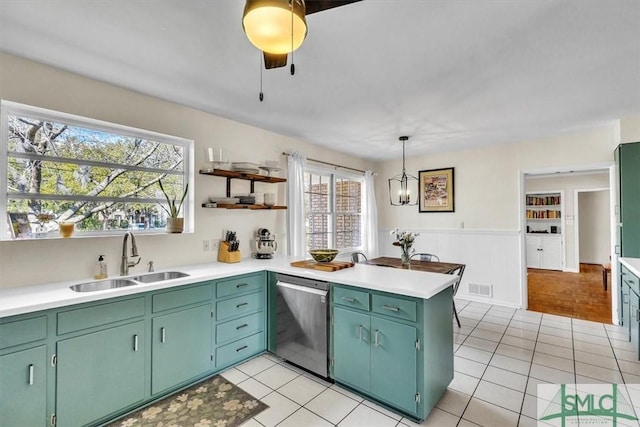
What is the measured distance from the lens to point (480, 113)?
3.15 m

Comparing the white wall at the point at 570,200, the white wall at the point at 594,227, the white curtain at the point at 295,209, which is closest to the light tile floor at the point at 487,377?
the white curtain at the point at 295,209

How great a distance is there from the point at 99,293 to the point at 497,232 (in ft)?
16.1

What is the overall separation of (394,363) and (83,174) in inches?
112

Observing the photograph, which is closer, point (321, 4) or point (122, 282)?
point (321, 4)

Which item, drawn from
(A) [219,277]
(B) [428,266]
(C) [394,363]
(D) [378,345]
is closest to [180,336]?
(A) [219,277]

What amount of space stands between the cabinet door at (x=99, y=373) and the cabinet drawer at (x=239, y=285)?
641 millimetres

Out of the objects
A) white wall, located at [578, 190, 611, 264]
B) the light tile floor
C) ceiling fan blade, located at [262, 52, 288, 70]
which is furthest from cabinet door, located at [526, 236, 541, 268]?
ceiling fan blade, located at [262, 52, 288, 70]

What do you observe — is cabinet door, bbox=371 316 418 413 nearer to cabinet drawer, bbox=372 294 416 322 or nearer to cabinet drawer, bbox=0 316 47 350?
cabinet drawer, bbox=372 294 416 322

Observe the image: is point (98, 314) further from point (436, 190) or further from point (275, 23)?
point (436, 190)

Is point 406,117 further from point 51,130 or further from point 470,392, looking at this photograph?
point 51,130

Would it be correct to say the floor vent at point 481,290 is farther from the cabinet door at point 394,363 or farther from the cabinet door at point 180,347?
the cabinet door at point 180,347

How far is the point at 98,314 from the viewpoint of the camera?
6.26 feet

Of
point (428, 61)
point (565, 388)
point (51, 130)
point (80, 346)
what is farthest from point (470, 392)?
point (51, 130)

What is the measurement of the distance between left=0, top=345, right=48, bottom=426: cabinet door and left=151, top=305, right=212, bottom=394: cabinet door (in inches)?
23.5
